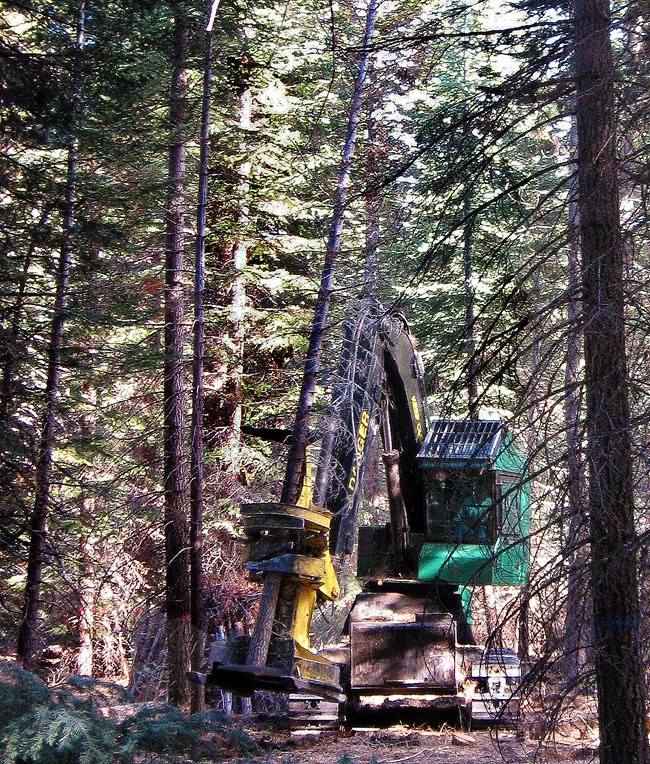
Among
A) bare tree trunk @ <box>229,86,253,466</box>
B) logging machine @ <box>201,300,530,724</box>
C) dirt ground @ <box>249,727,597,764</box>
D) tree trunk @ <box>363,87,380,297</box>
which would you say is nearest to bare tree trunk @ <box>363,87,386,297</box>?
tree trunk @ <box>363,87,380,297</box>

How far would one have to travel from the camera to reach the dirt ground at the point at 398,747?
337 inches

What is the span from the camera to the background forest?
19.9 feet

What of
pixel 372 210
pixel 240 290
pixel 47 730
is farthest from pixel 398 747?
pixel 240 290

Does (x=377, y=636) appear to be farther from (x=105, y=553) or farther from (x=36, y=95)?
(x=105, y=553)

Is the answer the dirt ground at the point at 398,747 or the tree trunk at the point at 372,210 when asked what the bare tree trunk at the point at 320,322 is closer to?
the tree trunk at the point at 372,210

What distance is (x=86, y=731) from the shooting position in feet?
18.8

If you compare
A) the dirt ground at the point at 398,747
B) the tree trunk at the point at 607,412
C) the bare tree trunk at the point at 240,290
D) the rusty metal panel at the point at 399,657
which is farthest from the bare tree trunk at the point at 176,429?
the tree trunk at the point at 607,412

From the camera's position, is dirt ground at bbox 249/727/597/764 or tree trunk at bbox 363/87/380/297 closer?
dirt ground at bbox 249/727/597/764

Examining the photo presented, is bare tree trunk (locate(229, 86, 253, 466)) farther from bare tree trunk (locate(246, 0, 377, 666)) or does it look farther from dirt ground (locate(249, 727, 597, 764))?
dirt ground (locate(249, 727, 597, 764))

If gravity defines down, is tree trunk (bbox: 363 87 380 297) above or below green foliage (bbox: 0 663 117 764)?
above

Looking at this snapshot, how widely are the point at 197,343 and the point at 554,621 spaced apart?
8444 mm

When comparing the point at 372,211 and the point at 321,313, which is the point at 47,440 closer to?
the point at 321,313

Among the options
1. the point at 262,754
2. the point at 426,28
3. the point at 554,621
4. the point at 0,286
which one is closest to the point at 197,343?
the point at 0,286

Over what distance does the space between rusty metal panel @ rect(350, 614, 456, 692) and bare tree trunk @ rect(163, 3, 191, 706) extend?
3.78 metres
